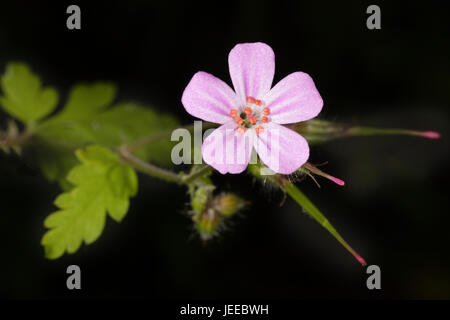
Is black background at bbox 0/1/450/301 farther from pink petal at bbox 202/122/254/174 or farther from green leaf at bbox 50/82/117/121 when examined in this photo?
pink petal at bbox 202/122/254/174

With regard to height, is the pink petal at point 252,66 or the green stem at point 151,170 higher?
the pink petal at point 252,66

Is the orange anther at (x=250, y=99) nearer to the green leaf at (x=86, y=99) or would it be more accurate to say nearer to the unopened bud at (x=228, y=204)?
the unopened bud at (x=228, y=204)

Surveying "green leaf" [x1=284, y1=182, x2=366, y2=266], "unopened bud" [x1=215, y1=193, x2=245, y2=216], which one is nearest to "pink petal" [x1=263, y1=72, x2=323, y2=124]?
"green leaf" [x1=284, y1=182, x2=366, y2=266]

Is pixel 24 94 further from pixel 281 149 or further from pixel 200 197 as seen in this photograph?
pixel 281 149

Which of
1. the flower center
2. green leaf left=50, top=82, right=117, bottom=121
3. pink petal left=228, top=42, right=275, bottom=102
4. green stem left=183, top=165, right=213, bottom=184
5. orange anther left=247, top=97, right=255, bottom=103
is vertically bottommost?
green stem left=183, top=165, right=213, bottom=184

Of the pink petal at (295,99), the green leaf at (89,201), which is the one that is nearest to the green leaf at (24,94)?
the green leaf at (89,201)

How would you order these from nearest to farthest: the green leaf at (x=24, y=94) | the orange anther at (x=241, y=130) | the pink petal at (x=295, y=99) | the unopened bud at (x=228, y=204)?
the pink petal at (x=295, y=99), the orange anther at (x=241, y=130), the unopened bud at (x=228, y=204), the green leaf at (x=24, y=94)

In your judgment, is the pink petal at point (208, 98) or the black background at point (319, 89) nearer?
the pink petal at point (208, 98)
